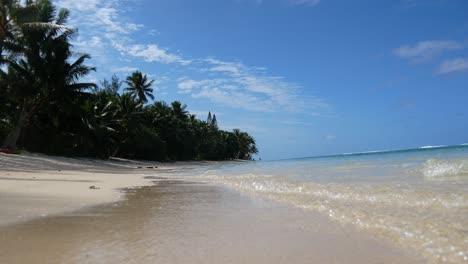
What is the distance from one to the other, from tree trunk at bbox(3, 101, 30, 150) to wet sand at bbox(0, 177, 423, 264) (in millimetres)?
20794

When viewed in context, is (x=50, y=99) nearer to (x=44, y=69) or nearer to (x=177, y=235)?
→ (x=44, y=69)

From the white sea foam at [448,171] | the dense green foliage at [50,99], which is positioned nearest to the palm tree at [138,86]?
the dense green foliage at [50,99]

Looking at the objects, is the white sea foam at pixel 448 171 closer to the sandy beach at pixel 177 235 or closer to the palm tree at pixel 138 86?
the sandy beach at pixel 177 235

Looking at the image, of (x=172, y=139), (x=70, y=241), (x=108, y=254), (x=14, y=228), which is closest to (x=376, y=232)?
(x=108, y=254)

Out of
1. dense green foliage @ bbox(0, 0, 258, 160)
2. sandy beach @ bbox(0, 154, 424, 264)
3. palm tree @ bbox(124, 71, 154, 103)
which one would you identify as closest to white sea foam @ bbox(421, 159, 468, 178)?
sandy beach @ bbox(0, 154, 424, 264)

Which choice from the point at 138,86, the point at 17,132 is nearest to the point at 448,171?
the point at 17,132

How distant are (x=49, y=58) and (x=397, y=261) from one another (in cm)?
2576

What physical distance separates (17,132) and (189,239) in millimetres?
23144

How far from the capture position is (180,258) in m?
2.47

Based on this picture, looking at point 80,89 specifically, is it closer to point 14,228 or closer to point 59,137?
point 59,137

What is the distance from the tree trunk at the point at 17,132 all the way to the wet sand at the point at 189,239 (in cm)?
2079

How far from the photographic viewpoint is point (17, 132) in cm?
2194

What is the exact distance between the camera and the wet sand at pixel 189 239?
8.11ft

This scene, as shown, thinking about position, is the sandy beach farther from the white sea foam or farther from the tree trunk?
the tree trunk
